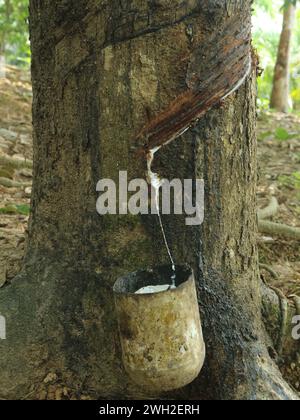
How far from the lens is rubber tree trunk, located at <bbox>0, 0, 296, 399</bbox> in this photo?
2.01m

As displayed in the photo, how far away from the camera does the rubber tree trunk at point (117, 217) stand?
2.01m

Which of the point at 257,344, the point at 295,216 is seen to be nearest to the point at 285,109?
the point at 295,216

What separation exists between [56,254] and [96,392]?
1.99ft

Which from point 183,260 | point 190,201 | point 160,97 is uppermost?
point 160,97

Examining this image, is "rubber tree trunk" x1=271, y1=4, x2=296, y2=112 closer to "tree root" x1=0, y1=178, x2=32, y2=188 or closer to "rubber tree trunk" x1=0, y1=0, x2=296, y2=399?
"tree root" x1=0, y1=178, x2=32, y2=188

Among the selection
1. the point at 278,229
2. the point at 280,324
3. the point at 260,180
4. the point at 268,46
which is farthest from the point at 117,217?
the point at 268,46

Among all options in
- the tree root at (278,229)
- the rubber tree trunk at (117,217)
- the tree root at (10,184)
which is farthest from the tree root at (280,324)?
the tree root at (10,184)

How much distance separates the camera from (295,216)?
437 centimetres

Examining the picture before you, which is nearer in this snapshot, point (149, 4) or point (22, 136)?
point (149, 4)

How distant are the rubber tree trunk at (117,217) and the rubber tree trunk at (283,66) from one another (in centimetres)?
692

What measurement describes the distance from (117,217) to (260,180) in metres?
3.15
